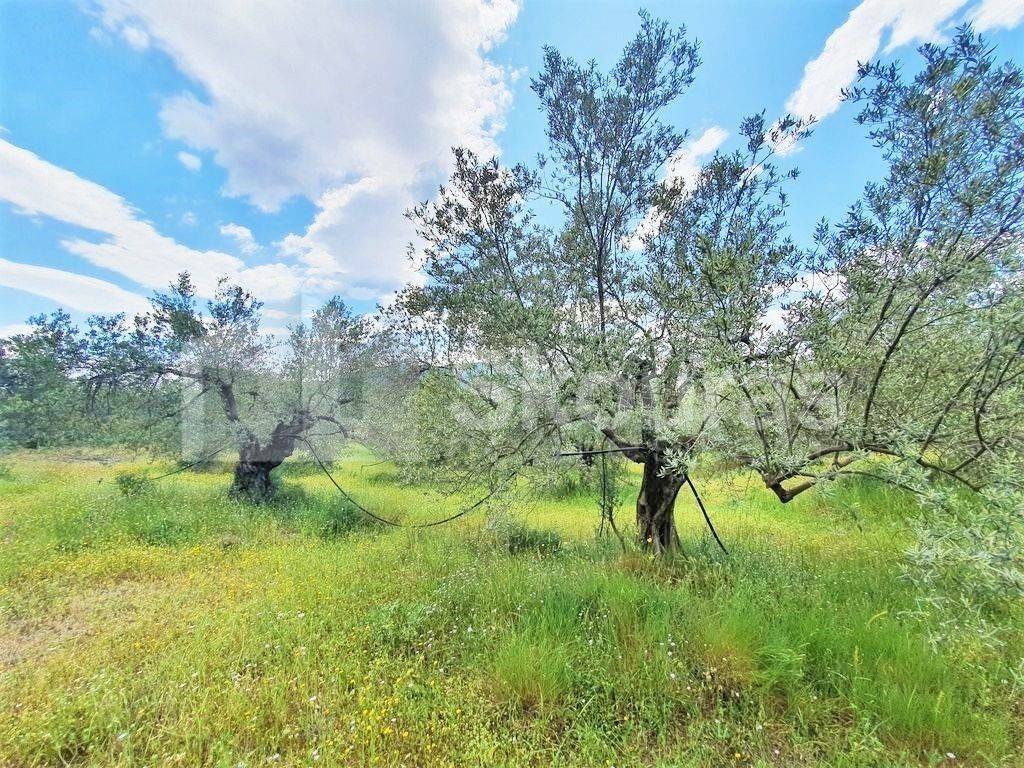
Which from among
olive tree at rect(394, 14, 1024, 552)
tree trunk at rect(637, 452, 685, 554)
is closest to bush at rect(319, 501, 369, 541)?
olive tree at rect(394, 14, 1024, 552)

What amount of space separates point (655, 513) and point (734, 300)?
2842mm

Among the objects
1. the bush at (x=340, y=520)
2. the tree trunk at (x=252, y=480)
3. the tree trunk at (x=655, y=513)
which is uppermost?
the tree trunk at (x=655, y=513)

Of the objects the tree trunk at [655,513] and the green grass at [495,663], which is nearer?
the green grass at [495,663]

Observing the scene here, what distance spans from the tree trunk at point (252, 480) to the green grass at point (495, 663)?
3.40 m

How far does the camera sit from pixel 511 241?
4848 mm

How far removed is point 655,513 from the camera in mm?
4668

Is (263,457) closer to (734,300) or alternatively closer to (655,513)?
(655,513)

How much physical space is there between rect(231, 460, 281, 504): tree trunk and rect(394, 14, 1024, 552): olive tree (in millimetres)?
5968

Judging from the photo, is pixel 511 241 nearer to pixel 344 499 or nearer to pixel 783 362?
pixel 783 362

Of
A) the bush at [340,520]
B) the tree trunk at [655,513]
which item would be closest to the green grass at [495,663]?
the tree trunk at [655,513]

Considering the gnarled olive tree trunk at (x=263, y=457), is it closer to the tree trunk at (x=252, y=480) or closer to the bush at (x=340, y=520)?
the tree trunk at (x=252, y=480)

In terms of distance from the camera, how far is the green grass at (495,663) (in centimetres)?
223

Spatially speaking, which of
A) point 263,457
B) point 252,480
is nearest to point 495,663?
point 263,457

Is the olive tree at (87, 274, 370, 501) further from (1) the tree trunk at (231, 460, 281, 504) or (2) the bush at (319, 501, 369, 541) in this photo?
(2) the bush at (319, 501, 369, 541)
